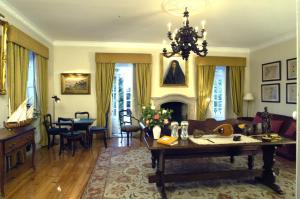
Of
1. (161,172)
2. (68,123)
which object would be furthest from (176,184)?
(68,123)

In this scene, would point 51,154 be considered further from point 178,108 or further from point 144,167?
point 178,108

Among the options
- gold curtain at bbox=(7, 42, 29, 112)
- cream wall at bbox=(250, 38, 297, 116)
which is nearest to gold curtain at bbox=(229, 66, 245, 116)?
cream wall at bbox=(250, 38, 297, 116)

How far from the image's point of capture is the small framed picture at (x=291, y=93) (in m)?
5.05

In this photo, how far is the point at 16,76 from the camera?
375 centimetres

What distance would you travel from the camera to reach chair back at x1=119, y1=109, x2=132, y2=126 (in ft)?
18.8

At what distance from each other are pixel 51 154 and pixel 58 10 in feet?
9.63

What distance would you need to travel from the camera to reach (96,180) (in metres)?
3.18

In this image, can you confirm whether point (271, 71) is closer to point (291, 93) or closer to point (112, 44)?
point (291, 93)

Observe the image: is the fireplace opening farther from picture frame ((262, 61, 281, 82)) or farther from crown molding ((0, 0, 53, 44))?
crown molding ((0, 0, 53, 44))

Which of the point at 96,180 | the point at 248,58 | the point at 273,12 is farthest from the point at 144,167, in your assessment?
the point at 248,58

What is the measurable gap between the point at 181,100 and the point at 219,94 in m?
1.42

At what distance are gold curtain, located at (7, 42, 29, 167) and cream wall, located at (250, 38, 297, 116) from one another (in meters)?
6.01

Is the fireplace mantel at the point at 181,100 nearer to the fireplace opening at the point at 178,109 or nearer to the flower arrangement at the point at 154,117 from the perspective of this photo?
the fireplace opening at the point at 178,109

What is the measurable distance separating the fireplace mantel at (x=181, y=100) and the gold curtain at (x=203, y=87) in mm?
183
